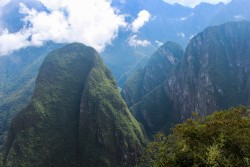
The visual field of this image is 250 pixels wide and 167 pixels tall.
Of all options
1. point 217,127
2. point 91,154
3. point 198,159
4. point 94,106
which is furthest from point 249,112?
point 94,106

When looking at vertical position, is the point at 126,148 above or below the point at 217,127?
above

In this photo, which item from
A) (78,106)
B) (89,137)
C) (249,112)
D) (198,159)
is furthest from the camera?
(78,106)

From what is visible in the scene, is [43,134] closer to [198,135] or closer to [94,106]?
[94,106]

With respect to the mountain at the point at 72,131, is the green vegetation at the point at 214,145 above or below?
below

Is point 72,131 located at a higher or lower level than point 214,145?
higher

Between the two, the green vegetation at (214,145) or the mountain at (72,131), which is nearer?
the green vegetation at (214,145)

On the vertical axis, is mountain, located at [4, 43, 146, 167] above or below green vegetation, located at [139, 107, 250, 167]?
above

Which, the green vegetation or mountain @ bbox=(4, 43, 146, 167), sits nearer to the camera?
the green vegetation

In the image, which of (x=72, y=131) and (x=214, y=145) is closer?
(x=214, y=145)
